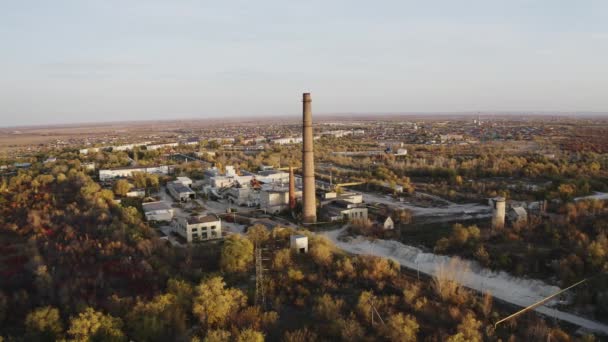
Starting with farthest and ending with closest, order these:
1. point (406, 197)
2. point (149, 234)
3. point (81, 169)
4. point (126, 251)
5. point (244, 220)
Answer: point (81, 169), point (406, 197), point (244, 220), point (149, 234), point (126, 251)

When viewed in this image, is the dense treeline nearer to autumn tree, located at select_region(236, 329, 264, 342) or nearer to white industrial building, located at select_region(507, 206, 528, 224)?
autumn tree, located at select_region(236, 329, 264, 342)

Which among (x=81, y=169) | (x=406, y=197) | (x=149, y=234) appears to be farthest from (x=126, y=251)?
(x=81, y=169)

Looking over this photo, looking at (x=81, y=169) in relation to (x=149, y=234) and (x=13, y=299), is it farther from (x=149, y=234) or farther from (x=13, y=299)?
(x=13, y=299)

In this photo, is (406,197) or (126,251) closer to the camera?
(126,251)

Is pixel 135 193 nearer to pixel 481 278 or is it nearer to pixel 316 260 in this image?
pixel 316 260

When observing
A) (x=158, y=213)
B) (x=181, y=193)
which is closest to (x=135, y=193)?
(x=181, y=193)

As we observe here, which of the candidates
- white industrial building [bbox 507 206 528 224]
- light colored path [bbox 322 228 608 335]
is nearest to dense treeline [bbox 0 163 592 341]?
light colored path [bbox 322 228 608 335]
